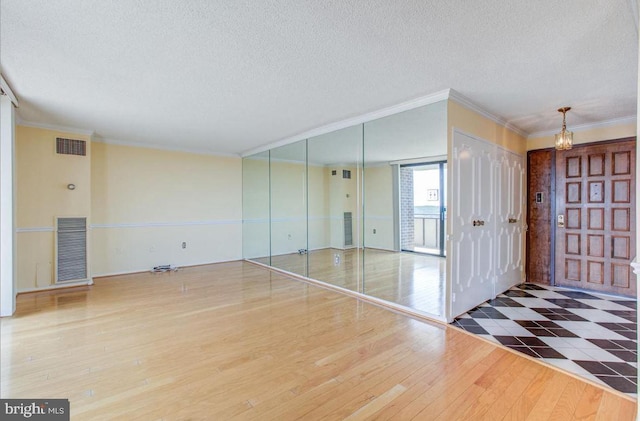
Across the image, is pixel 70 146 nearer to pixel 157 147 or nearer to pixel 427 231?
pixel 157 147

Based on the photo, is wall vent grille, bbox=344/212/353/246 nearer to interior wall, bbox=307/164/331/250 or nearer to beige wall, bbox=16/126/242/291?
interior wall, bbox=307/164/331/250

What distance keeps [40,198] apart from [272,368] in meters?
4.52

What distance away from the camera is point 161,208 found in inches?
226

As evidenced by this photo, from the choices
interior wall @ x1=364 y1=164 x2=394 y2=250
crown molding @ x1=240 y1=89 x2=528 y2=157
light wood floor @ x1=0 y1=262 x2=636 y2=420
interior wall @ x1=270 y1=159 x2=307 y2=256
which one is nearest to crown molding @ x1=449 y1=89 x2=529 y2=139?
crown molding @ x1=240 y1=89 x2=528 y2=157

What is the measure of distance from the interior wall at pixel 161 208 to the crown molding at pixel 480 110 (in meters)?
4.90

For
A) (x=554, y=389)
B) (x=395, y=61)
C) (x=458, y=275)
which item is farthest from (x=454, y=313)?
(x=395, y=61)

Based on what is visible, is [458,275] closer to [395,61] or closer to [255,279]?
[395,61]

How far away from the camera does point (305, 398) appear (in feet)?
6.30

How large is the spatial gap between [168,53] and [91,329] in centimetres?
277

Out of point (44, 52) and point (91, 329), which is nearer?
point (44, 52)

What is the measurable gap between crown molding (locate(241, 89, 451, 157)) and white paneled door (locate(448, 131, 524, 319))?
0.45 m


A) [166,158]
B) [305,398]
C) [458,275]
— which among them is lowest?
[305,398]

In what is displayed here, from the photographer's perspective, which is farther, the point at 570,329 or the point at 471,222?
the point at 471,222

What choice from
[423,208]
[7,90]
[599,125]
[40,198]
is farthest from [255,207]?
[599,125]
